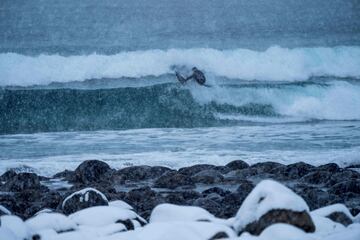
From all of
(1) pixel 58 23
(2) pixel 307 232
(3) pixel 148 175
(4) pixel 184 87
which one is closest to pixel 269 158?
(3) pixel 148 175

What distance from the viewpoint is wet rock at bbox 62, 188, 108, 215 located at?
17.4 feet

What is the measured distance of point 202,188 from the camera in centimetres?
743

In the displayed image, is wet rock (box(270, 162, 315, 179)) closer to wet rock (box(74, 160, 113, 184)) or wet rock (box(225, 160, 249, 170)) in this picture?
wet rock (box(225, 160, 249, 170))

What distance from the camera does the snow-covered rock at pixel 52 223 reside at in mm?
4273

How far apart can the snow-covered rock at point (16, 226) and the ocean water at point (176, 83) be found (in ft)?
17.1

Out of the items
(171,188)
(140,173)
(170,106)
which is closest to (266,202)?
(171,188)

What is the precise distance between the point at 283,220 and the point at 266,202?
170 mm

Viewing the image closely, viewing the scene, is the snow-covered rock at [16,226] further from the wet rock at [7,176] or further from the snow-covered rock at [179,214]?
the wet rock at [7,176]

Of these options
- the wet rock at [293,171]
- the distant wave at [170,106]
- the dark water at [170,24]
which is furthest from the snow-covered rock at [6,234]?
the dark water at [170,24]

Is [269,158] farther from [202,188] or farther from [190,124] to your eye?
[190,124]

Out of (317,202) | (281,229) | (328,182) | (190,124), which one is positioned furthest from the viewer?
(190,124)

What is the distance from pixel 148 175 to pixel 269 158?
257cm

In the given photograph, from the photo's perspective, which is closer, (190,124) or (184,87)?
(190,124)

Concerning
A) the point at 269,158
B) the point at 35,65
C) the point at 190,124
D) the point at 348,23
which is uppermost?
the point at 348,23
